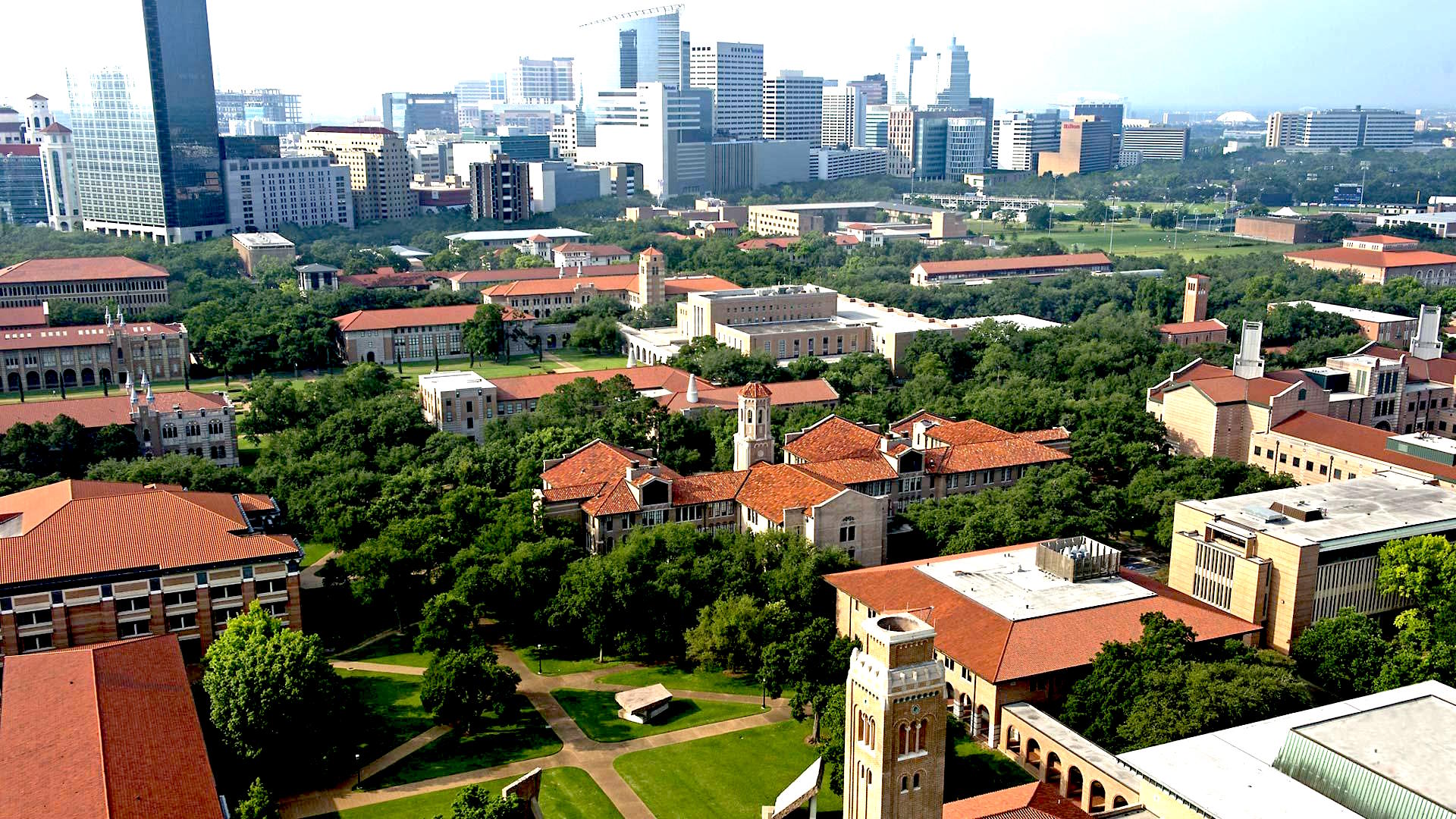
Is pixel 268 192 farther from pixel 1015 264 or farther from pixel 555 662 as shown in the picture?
pixel 555 662

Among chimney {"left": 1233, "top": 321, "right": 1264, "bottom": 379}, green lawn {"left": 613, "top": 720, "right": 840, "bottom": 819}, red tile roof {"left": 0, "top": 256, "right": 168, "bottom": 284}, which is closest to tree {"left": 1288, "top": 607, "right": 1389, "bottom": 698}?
green lawn {"left": 613, "top": 720, "right": 840, "bottom": 819}

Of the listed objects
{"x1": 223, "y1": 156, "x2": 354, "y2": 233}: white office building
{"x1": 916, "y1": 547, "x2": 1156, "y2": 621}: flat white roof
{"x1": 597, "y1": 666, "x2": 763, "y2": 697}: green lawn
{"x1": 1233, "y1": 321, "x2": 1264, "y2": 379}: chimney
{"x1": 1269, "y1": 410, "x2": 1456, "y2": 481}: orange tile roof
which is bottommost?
{"x1": 597, "y1": 666, "x2": 763, "y2": 697}: green lawn

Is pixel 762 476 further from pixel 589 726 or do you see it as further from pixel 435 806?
pixel 435 806

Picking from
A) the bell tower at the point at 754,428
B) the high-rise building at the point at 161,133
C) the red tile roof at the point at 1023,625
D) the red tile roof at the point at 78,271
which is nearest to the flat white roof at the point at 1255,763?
the red tile roof at the point at 1023,625

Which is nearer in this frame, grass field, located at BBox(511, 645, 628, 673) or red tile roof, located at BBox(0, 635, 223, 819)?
red tile roof, located at BBox(0, 635, 223, 819)

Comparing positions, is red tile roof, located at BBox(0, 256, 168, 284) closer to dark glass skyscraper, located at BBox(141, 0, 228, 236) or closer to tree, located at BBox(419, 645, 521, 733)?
dark glass skyscraper, located at BBox(141, 0, 228, 236)
